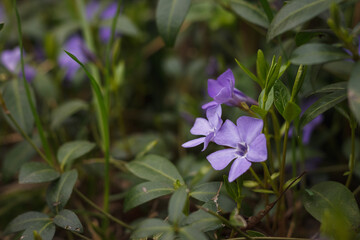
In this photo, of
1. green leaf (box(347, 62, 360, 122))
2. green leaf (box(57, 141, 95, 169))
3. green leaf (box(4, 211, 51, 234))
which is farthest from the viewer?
green leaf (box(57, 141, 95, 169))

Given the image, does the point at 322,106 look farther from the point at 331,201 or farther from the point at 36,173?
the point at 36,173

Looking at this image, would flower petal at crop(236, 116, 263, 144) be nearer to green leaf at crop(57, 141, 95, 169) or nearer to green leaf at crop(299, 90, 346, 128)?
green leaf at crop(299, 90, 346, 128)

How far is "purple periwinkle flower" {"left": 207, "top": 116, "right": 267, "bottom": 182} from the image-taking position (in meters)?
0.62

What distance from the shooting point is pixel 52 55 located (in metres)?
1.44

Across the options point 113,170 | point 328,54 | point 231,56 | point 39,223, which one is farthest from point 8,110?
point 231,56

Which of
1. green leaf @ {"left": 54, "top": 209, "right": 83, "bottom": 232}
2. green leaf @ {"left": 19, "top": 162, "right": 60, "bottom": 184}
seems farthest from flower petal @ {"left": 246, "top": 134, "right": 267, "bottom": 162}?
→ green leaf @ {"left": 19, "top": 162, "right": 60, "bottom": 184}

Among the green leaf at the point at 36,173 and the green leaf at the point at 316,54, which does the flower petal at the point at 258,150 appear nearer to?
the green leaf at the point at 316,54

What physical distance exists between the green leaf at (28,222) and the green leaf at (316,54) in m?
0.59

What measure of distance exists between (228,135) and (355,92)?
0.22m

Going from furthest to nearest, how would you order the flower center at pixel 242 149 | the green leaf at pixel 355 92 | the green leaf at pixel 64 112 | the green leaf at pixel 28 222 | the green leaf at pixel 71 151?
the green leaf at pixel 64 112 < the green leaf at pixel 71 151 < the green leaf at pixel 28 222 < the flower center at pixel 242 149 < the green leaf at pixel 355 92

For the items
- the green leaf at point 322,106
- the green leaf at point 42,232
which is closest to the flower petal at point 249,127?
the green leaf at point 322,106

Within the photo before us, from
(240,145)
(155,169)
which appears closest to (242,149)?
(240,145)

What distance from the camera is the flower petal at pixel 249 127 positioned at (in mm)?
650

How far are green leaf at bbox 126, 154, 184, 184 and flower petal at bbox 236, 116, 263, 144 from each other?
0.64 ft
